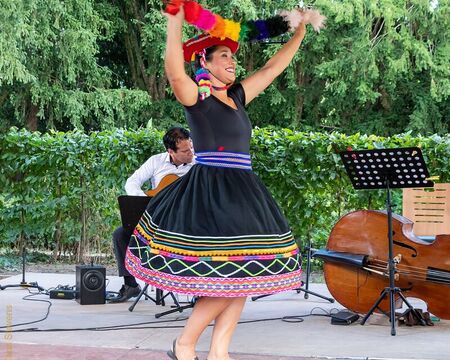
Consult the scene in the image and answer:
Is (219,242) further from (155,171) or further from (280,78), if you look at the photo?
(280,78)

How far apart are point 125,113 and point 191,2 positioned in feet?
42.6

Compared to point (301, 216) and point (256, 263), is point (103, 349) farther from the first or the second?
point (301, 216)

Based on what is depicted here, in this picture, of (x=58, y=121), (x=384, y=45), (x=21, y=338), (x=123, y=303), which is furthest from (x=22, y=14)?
(x=21, y=338)

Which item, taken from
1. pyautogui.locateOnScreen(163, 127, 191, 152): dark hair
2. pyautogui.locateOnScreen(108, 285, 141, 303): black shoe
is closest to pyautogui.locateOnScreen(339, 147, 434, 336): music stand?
pyautogui.locateOnScreen(163, 127, 191, 152): dark hair

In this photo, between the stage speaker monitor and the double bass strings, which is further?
the stage speaker monitor

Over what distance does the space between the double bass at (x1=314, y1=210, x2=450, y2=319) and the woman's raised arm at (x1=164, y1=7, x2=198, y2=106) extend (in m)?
2.30

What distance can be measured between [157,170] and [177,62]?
2.81 metres

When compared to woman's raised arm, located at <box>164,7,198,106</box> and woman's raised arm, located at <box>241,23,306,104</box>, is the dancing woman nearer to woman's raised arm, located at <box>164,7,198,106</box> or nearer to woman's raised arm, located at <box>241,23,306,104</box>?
woman's raised arm, located at <box>164,7,198,106</box>

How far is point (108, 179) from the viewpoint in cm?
809

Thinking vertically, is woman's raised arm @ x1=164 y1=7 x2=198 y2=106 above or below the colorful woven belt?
above

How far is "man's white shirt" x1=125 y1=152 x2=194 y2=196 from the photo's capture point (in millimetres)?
5930

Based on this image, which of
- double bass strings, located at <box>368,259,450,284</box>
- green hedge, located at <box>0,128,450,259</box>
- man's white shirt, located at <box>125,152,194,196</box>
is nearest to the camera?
double bass strings, located at <box>368,259,450,284</box>

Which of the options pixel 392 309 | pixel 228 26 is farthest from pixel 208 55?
pixel 392 309

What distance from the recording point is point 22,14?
44.1ft
